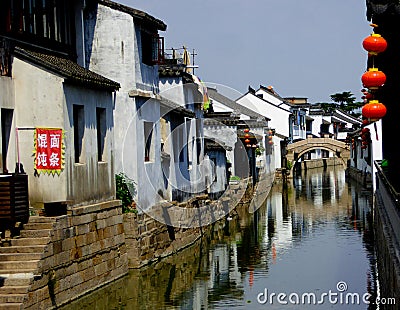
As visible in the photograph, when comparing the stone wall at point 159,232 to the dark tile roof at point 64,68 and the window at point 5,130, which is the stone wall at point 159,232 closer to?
the dark tile roof at point 64,68

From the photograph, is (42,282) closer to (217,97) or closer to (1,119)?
(1,119)

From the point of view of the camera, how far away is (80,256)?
19.2m

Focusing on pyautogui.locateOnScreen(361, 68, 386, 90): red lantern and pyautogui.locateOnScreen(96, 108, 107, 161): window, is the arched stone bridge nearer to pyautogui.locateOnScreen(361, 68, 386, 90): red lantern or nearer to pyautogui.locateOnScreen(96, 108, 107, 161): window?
pyautogui.locateOnScreen(96, 108, 107, 161): window

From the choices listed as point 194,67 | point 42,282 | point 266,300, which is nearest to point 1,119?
point 42,282

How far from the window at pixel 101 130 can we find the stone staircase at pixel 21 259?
3901mm

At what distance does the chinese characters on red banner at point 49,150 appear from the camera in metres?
18.3

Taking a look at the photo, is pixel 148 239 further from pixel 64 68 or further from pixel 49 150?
pixel 64 68

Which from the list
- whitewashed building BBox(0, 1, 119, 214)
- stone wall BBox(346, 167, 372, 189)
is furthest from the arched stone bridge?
whitewashed building BBox(0, 1, 119, 214)

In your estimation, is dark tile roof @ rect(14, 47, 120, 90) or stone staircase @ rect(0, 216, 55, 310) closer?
stone staircase @ rect(0, 216, 55, 310)

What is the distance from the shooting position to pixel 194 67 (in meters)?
34.4

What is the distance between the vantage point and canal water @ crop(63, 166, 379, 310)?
1955 cm

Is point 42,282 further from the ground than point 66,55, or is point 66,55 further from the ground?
point 66,55

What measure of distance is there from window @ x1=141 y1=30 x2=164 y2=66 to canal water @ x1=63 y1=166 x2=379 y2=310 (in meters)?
6.76

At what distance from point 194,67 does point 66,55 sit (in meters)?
12.6
